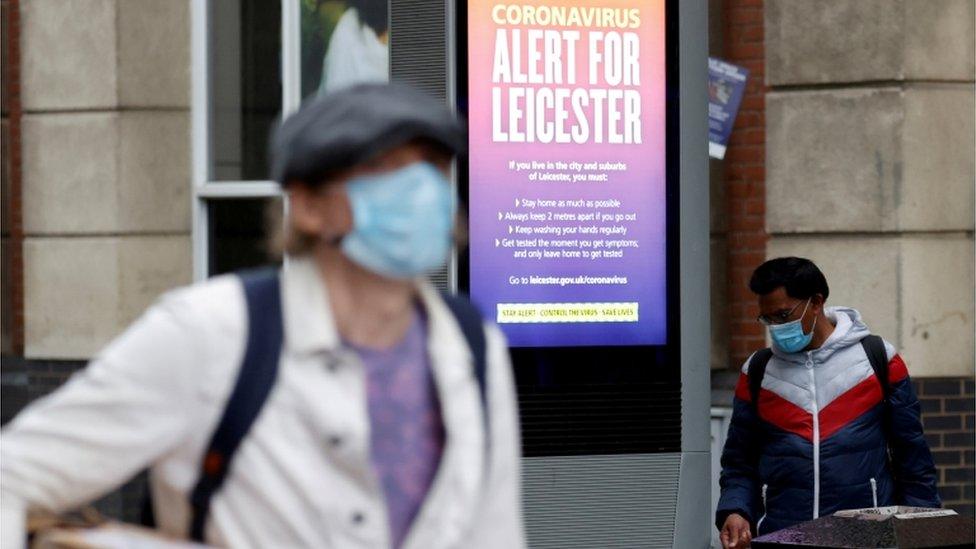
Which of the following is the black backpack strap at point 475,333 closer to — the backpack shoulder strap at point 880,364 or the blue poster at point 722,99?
the backpack shoulder strap at point 880,364

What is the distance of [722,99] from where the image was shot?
918cm

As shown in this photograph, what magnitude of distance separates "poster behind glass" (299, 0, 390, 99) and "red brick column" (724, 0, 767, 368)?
71.7 inches

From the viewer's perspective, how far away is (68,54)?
1088 centimetres

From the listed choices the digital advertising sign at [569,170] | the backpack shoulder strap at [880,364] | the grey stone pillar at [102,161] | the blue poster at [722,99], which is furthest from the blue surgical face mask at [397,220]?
the grey stone pillar at [102,161]

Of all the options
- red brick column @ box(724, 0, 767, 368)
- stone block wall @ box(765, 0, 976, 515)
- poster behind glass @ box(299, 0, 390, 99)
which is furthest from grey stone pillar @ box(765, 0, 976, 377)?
poster behind glass @ box(299, 0, 390, 99)

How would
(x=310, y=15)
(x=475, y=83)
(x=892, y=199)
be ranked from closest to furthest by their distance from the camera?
(x=475, y=83) < (x=892, y=199) < (x=310, y=15)

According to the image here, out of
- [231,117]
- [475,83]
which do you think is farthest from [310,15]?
[475,83]

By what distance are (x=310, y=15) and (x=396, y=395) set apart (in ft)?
25.2

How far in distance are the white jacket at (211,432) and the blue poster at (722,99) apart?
21.7 feet

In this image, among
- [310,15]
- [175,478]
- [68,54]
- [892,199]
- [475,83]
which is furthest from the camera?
[68,54]

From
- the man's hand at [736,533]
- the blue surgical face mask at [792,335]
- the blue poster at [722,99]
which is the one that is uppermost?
the blue poster at [722,99]

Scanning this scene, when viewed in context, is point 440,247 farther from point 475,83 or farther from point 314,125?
point 475,83

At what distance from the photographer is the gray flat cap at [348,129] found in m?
2.67

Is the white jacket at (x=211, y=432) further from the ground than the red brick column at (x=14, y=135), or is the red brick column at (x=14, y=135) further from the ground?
the red brick column at (x=14, y=135)
